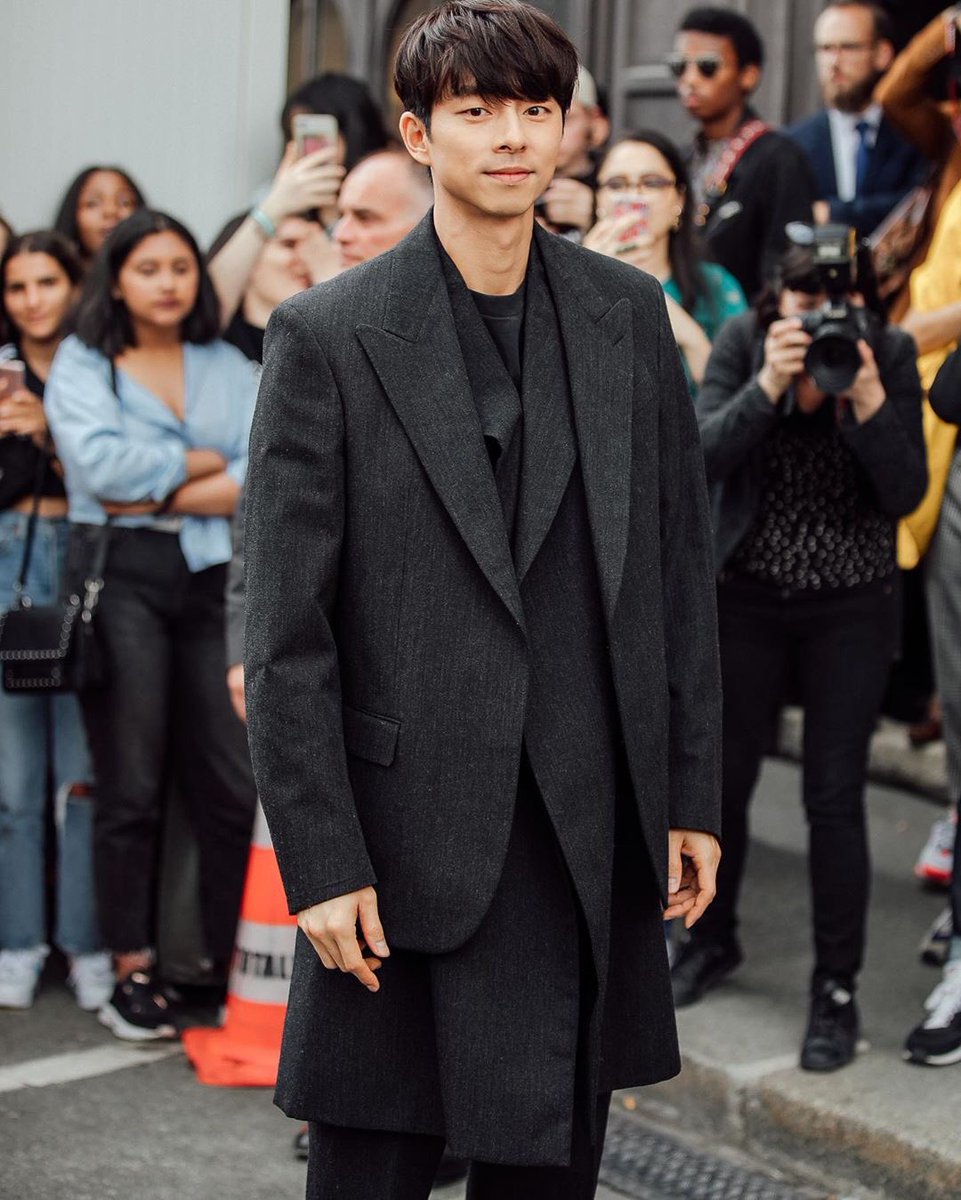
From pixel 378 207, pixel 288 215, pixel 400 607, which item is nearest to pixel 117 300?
pixel 288 215

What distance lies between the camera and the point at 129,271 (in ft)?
16.2

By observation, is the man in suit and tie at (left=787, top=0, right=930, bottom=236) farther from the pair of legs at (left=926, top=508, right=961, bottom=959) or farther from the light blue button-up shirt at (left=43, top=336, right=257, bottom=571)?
the light blue button-up shirt at (left=43, top=336, right=257, bottom=571)

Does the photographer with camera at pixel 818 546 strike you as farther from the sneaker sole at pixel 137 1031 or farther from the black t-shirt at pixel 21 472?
the black t-shirt at pixel 21 472

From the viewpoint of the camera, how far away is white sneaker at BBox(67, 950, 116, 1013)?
4949mm

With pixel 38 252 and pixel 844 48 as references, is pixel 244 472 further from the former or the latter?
pixel 844 48

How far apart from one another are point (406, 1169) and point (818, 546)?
213 cm

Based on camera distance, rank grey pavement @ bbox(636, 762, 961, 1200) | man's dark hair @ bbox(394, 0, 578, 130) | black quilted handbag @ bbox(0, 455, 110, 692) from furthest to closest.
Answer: black quilted handbag @ bbox(0, 455, 110, 692)
grey pavement @ bbox(636, 762, 961, 1200)
man's dark hair @ bbox(394, 0, 578, 130)

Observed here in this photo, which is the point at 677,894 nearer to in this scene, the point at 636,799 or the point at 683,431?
the point at 636,799

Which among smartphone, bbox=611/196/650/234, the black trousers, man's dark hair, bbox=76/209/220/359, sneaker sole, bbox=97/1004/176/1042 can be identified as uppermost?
smartphone, bbox=611/196/650/234

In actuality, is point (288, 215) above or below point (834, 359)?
above

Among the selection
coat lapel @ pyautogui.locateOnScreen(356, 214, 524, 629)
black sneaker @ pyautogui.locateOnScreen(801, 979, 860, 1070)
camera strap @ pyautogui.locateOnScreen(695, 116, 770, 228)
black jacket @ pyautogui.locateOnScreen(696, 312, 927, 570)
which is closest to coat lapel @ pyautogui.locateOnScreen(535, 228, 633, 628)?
coat lapel @ pyautogui.locateOnScreen(356, 214, 524, 629)

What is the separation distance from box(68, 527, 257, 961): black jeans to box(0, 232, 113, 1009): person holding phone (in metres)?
0.20

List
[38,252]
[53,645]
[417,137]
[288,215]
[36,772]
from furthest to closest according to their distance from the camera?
[288,215], [38,252], [36,772], [53,645], [417,137]

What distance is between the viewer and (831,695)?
4.21 m
